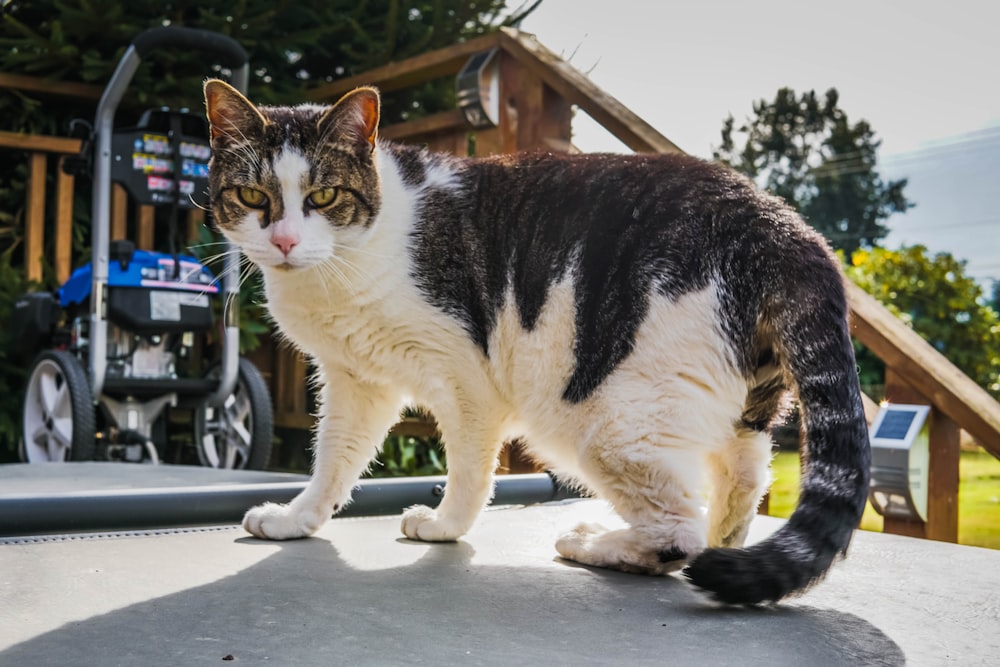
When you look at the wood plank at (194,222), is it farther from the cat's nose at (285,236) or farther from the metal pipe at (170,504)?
the cat's nose at (285,236)

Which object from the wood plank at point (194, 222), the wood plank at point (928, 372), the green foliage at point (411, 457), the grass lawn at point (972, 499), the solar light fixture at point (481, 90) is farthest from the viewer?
the grass lawn at point (972, 499)

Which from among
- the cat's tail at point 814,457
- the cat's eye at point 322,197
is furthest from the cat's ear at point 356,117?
the cat's tail at point 814,457

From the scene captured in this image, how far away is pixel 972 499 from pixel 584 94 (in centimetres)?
509

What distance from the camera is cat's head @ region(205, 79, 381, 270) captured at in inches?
60.5

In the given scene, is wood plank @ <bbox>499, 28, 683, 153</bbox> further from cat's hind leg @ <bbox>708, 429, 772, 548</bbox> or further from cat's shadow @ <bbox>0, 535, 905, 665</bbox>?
cat's shadow @ <bbox>0, 535, 905, 665</bbox>

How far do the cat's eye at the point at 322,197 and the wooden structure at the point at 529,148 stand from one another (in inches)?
41.8

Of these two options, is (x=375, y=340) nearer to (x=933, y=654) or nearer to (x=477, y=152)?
(x=933, y=654)

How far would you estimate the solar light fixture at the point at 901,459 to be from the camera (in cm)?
207

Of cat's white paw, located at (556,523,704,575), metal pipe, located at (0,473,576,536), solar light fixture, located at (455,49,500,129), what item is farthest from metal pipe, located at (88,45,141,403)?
cat's white paw, located at (556,523,704,575)

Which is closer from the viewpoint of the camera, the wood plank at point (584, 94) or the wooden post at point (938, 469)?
the wooden post at point (938, 469)

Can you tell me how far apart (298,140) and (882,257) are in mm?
6147

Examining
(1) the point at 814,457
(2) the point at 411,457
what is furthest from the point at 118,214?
(1) the point at 814,457

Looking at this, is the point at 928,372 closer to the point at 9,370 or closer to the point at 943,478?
the point at 943,478

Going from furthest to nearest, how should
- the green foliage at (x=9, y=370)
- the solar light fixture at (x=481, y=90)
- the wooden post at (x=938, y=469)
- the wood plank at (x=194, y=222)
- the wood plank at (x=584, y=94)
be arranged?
the wood plank at (x=194, y=222) < the green foliage at (x=9, y=370) < the solar light fixture at (x=481, y=90) < the wood plank at (x=584, y=94) < the wooden post at (x=938, y=469)
